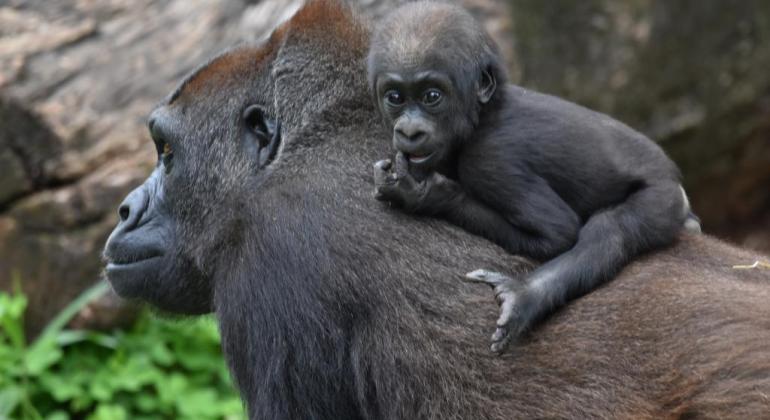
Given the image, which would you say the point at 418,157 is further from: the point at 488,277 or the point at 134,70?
the point at 134,70

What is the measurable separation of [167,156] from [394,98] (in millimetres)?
1186

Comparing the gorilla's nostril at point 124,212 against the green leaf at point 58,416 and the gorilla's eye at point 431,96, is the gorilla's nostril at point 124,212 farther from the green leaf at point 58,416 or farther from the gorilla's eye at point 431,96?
the green leaf at point 58,416

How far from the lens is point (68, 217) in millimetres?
6527

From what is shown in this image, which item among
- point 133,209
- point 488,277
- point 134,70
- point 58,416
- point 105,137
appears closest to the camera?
point 488,277

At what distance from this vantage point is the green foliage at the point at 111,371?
6230 millimetres

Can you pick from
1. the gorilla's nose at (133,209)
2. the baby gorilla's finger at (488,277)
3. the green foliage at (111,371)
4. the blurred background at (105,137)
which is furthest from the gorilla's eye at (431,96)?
the green foliage at (111,371)

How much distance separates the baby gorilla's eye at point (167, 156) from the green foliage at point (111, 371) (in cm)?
180

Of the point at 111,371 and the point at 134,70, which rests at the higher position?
the point at 134,70

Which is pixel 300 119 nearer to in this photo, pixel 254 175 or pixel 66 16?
pixel 254 175

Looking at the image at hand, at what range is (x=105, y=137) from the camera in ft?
21.3

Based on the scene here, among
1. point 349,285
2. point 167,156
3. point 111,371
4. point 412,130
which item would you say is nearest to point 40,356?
point 111,371

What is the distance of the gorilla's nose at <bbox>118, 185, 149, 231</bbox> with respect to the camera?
4.63m

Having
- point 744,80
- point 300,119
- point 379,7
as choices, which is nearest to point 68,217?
point 379,7

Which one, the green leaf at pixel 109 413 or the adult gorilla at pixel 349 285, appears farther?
the green leaf at pixel 109 413
